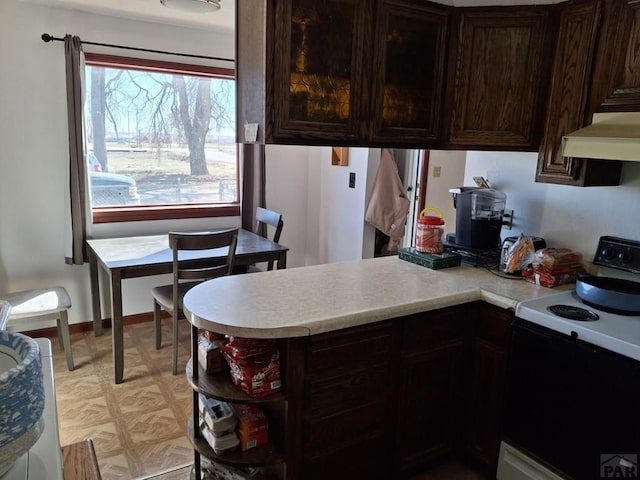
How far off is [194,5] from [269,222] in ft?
5.10

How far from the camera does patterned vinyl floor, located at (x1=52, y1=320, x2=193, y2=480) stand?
2.20 meters

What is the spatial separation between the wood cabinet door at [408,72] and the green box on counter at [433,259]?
0.56 m

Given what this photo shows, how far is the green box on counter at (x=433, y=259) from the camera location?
2.26m

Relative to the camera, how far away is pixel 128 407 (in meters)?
2.61

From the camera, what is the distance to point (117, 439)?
2328 mm

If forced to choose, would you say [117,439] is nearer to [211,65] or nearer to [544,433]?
[544,433]

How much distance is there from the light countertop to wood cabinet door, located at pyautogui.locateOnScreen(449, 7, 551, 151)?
0.66 m

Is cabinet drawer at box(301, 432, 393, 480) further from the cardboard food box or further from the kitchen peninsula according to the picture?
the cardboard food box

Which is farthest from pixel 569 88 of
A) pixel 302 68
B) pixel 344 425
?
pixel 344 425

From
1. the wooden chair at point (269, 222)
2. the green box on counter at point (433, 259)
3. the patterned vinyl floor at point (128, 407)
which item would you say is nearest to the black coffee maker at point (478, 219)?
the green box on counter at point (433, 259)

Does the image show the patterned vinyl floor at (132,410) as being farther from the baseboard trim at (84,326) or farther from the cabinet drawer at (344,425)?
the cabinet drawer at (344,425)

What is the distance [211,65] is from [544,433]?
3.42 m

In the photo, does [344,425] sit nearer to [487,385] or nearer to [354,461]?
[354,461]

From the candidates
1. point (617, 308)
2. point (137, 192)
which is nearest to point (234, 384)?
point (617, 308)
